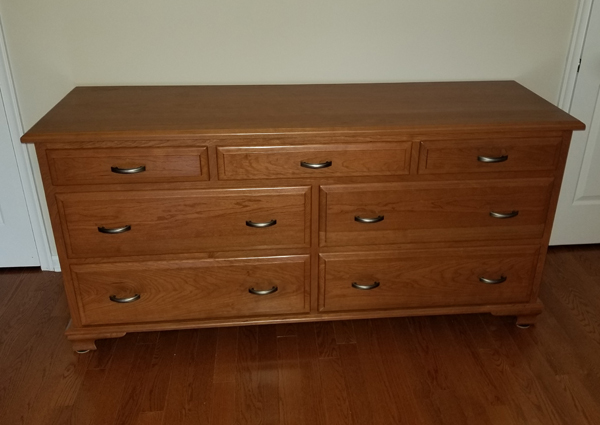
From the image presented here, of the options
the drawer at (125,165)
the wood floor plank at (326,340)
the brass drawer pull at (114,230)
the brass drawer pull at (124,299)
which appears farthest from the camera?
the wood floor plank at (326,340)

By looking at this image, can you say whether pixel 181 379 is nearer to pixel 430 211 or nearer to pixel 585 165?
pixel 430 211

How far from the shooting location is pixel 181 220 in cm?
184

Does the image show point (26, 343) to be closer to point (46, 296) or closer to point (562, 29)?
point (46, 296)

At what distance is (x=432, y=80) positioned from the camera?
2.26m

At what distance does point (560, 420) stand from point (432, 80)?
4.41 ft

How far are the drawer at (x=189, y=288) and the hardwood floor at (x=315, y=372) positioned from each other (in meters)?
0.16

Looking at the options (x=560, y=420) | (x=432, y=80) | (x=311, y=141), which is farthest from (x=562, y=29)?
(x=560, y=420)

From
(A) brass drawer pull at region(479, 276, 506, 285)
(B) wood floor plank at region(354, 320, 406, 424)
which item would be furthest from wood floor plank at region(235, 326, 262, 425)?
(A) brass drawer pull at region(479, 276, 506, 285)

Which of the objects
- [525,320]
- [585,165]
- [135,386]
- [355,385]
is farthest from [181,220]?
[585,165]

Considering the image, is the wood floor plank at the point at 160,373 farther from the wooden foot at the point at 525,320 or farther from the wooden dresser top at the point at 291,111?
the wooden foot at the point at 525,320

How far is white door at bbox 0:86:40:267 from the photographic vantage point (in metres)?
2.25

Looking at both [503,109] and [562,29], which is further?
[562,29]

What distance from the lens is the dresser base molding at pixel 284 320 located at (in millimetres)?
2002

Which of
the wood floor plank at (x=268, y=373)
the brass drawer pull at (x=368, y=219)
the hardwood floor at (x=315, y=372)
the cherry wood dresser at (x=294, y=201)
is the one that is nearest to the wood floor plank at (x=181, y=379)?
the hardwood floor at (x=315, y=372)
